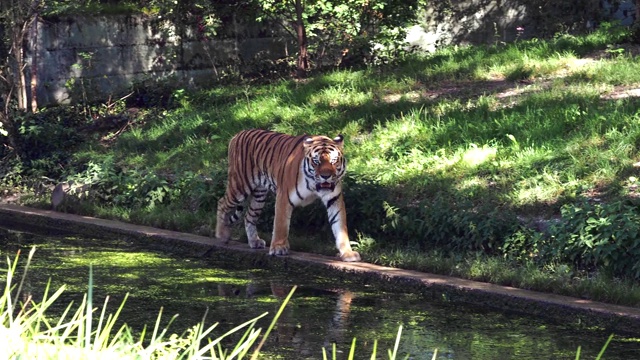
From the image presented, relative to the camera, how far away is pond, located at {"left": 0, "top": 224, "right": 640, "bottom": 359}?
6023 mm

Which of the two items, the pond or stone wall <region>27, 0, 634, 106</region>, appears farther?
stone wall <region>27, 0, 634, 106</region>

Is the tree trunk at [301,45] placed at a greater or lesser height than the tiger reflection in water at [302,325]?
greater

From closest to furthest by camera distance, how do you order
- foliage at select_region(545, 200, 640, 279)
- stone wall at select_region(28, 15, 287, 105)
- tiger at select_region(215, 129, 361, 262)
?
foliage at select_region(545, 200, 640, 279) < tiger at select_region(215, 129, 361, 262) < stone wall at select_region(28, 15, 287, 105)

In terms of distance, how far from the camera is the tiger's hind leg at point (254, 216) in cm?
914

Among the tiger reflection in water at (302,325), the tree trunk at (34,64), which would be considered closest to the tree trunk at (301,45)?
the tree trunk at (34,64)

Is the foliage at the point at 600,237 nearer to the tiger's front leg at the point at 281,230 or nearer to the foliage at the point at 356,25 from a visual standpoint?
the tiger's front leg at the point at 281,230

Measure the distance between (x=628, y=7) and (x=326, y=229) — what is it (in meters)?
9.26

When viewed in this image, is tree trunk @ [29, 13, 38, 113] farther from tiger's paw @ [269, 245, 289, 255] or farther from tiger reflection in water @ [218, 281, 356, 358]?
tiger reflection in water @ [218, 281, 356, 358]

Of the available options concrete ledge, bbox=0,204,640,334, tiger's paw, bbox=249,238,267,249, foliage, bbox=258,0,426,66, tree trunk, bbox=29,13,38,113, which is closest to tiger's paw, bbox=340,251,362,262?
concrete ledge, bbox=0,204,640,334

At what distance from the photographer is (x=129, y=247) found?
31.6 feet

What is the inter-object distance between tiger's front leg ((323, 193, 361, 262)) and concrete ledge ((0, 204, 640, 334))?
0.42ft

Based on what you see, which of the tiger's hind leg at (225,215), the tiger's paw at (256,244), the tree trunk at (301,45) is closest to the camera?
the tiger's paw at (256,244)

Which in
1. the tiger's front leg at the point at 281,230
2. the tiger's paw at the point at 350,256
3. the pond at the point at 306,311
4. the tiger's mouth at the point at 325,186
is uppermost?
the tiger's mouth at the point at 325,186

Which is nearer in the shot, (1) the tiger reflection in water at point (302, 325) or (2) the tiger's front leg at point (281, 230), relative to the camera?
(1) the tiger reflection in water at point (302, 325)
